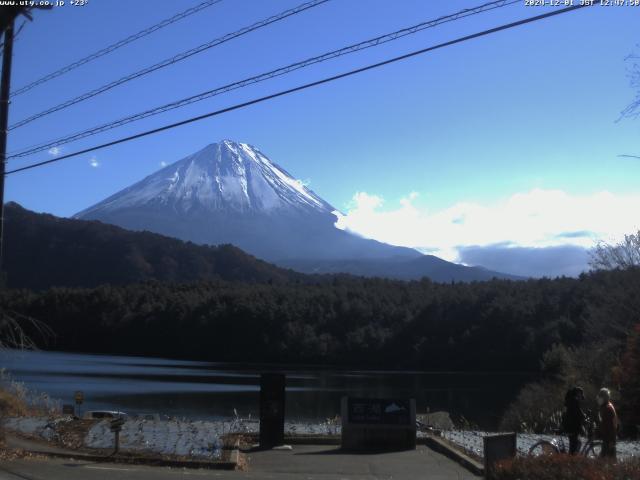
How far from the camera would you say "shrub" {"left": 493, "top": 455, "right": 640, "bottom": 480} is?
8320 millimetres

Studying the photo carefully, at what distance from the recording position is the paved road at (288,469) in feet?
41.0

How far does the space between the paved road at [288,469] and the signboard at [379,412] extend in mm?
805

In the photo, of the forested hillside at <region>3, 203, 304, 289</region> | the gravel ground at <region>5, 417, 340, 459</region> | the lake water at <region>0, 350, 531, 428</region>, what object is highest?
the forested hillside at <region>3, 203, 304, 289</region>

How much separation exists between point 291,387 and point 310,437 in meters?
39.5

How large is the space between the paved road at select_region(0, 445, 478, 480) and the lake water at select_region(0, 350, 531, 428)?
14.8 meters

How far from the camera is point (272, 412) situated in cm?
1570

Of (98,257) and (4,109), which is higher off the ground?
(98,257)

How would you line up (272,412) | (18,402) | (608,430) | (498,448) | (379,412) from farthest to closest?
(18,402), (379,412), (272,412), (608,430), (498,448)

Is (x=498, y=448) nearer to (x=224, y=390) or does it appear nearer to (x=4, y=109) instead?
(x=4, y=109)

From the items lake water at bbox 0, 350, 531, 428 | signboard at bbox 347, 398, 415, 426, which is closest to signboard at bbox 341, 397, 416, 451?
signboard at bbox 347, 398, 415, 426

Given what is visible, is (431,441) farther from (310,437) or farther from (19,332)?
(19,332)

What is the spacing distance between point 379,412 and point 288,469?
2848 mm

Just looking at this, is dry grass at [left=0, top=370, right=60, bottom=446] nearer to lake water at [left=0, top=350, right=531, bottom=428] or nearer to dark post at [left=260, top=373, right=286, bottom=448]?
lake water at [left=0, top=350, right=531, bottom=428]

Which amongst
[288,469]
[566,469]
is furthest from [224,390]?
[566,469]
